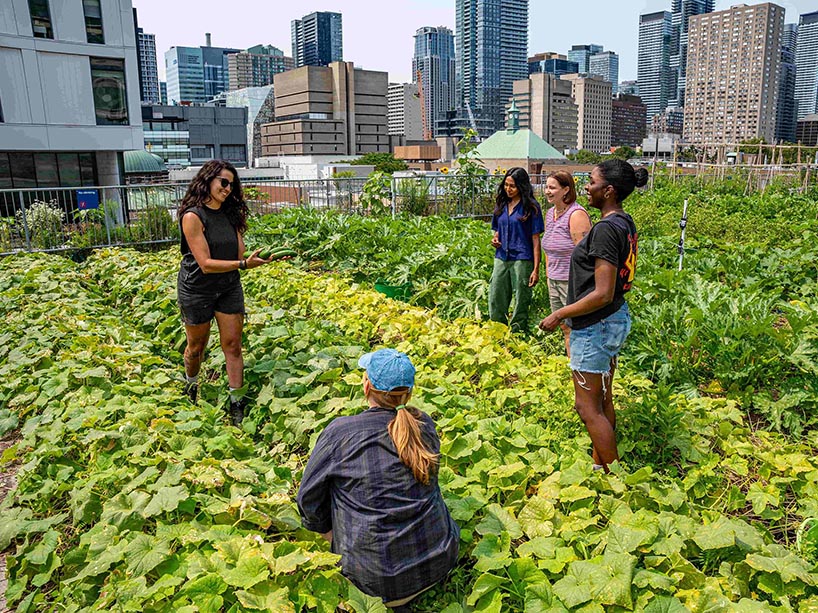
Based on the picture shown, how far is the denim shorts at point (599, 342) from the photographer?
12.5ft

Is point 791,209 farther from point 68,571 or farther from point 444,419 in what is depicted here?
point 68,571

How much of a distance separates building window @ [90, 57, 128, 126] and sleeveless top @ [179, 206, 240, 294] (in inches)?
1034

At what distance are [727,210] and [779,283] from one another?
9.54 meters

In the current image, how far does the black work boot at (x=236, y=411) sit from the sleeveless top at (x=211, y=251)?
2.76 ft

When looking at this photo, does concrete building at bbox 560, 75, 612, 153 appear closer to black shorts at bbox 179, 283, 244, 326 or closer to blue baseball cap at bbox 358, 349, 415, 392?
black shorts at bbox 179, 283, 244, 326

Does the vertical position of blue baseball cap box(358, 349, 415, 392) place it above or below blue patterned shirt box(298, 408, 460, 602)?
above

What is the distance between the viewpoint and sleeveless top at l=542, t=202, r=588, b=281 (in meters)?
5.31

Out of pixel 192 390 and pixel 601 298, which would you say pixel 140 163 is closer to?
pixel 192 390

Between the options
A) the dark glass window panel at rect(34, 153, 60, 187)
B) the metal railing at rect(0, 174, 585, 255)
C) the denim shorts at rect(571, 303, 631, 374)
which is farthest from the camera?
the dark glass window panel at rect(34, 153, 60, 187)

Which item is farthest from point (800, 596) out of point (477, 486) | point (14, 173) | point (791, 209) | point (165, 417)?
point (14, 173)

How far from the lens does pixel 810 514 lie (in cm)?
351

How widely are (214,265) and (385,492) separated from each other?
2745 millimetres

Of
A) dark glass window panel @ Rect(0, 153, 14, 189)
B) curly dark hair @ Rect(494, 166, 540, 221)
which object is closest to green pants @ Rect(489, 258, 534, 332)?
curly dark hair @ Rect(494, 166, 540, 221)

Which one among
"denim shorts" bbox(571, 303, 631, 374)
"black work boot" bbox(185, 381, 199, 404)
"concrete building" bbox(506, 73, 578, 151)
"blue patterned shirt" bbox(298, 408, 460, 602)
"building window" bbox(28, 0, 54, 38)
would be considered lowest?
"black work boot" bbox(185, 381, 199, 404)
